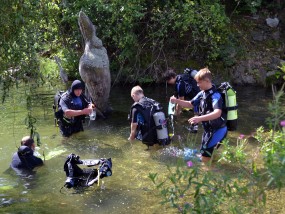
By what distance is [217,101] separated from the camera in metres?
6.66

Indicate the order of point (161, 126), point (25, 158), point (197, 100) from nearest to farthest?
point (197, 100), point (25, 158), point (161, 126)

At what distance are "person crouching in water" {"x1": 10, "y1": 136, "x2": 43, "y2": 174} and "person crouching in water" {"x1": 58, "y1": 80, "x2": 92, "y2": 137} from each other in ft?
4.58

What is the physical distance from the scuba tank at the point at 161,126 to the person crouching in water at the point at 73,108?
1629 millimetres

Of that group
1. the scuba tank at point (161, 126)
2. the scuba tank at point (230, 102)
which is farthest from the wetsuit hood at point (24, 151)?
the scuba tank at point (230, 102)

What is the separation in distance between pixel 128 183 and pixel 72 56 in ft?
28.6

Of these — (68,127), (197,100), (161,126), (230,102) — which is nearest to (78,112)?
(68,127)

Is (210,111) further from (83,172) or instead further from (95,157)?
(95,157)

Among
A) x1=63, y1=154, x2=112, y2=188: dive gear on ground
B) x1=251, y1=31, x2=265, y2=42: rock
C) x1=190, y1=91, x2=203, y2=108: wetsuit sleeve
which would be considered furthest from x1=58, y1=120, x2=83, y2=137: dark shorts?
x1=251, y1=31, x2=265, y2=42: rock

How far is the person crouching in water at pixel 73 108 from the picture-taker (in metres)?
8.80

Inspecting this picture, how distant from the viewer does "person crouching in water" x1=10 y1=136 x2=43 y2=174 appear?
7497 mm

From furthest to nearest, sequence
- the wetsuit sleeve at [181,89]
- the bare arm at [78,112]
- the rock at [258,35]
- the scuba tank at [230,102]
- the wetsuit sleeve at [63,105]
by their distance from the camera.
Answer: the rock at [258,35], the wetsuit sleeve at [181,89], the wetsuit sleeve at [63,105], the bare arm at [78,112], the scuba tank at [230,102]

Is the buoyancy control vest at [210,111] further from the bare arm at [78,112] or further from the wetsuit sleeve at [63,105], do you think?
the wetsuit sleeve at [63,105]

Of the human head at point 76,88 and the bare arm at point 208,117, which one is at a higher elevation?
the human head at point 76,88

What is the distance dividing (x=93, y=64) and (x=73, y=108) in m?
2.41
